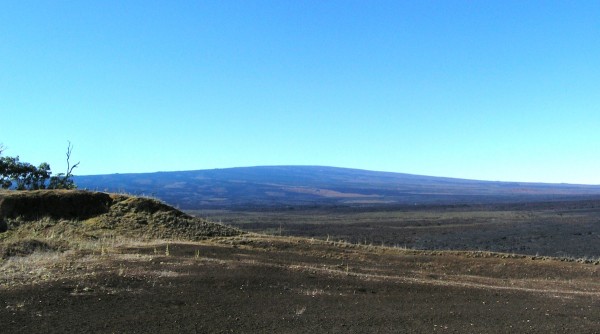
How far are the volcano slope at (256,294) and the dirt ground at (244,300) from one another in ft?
0.08

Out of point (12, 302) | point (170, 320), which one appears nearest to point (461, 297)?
point (170, 320)

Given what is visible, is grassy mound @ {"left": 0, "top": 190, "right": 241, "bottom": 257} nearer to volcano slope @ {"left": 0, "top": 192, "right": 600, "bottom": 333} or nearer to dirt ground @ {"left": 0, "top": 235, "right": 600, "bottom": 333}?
volcano slope @ {"left": 0, "top": 192, "right": 600, "bottom": 333}

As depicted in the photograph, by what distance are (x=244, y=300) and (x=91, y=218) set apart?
1554cm

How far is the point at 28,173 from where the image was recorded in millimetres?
33906

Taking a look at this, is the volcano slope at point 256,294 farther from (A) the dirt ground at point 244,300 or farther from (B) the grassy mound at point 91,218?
(B) the grassy mound at point 91,218

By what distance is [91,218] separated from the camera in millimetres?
23625

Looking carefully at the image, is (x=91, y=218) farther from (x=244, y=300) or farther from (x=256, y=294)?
(x=244, y=300)

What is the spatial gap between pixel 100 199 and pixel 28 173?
478 inches

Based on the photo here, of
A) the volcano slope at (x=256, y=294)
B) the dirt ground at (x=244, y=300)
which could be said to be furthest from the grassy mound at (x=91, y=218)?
the dirt ground at (x=244, y=300)

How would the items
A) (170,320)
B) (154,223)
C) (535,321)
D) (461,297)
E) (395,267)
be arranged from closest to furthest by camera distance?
(170,320)
(535,321)
(461,297)
(395,267)
(154,223)

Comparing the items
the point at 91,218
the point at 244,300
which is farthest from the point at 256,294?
the point at 91,218

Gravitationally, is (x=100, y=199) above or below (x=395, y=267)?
above

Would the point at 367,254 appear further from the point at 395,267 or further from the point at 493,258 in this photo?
the point at 493,258

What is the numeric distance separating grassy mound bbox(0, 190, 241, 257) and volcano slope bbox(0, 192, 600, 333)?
1.25m
